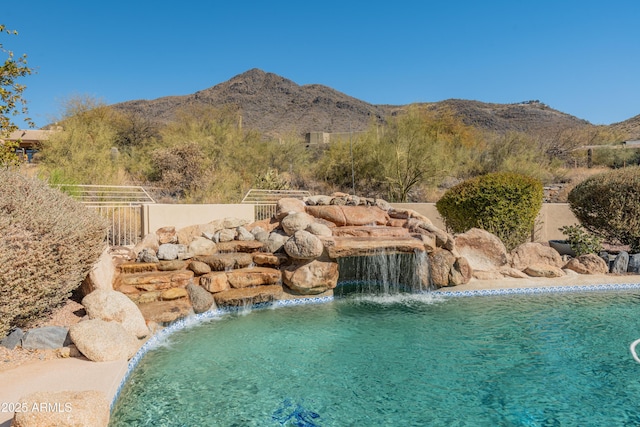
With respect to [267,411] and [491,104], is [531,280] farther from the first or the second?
[491,104]

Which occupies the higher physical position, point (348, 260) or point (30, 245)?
point (30, 245)

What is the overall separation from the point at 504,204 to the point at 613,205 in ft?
7.33

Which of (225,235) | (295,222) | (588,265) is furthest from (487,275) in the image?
(225,235)

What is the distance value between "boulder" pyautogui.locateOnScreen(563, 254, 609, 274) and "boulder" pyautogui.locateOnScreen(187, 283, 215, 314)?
727cm

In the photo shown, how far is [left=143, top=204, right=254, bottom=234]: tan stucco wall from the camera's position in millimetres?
9352

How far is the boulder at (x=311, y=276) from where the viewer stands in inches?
307

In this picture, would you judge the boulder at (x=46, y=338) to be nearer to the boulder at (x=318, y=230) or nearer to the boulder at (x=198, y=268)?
the boulder at (x=198, y=268)

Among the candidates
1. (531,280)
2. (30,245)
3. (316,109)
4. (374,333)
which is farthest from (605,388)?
(316,109)

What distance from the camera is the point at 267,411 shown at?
151 inches

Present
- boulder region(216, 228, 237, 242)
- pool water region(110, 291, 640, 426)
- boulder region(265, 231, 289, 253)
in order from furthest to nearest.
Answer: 1. boulder region(216, 228, 237, 242)
2. boulder region(265, 231, 289, 253)
3. pool water region(110, 291, 640, 426)

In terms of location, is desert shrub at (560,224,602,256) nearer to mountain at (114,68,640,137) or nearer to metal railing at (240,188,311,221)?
metal railing at (240,188,311,221)

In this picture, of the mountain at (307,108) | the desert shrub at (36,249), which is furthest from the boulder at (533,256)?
the mountain at (307,108)

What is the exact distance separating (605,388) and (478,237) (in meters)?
5.11

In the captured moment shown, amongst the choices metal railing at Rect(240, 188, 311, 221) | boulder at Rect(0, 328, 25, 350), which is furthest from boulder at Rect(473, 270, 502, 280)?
boulder at Rect(0, 328, 25, 350)
